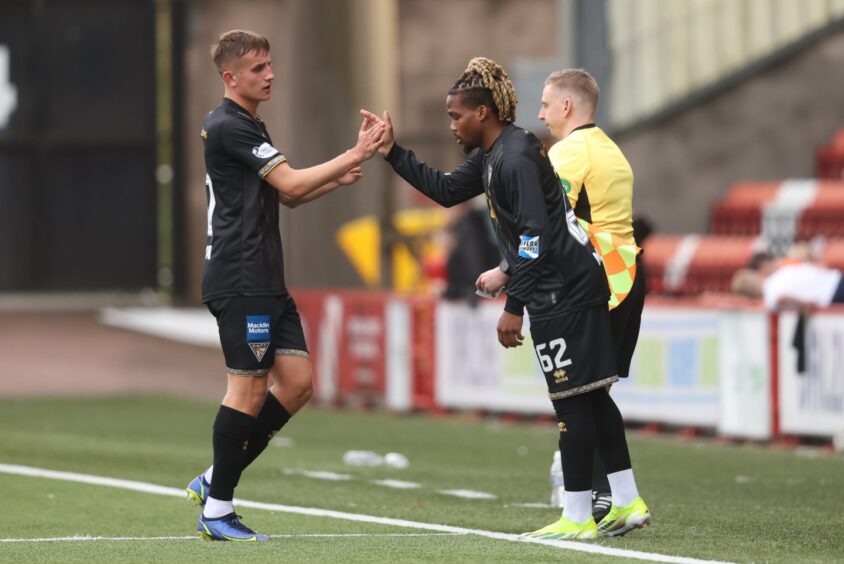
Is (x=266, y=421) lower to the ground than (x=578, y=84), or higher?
lower

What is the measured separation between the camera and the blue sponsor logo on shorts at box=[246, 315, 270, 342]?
7730 mm

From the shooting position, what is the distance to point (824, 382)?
44.1ft

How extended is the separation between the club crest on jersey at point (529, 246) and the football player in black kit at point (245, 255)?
0.81 meters

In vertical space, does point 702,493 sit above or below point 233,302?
below

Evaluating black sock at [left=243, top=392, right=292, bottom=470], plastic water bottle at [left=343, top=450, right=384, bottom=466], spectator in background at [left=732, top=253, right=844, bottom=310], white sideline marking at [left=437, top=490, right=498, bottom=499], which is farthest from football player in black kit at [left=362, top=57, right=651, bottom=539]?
spectator in background at [left=732, top=253, right=844, bottom=310]

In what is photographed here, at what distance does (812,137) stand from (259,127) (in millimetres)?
15206

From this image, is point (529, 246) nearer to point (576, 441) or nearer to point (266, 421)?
point (576, 441)

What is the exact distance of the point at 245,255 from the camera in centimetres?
772

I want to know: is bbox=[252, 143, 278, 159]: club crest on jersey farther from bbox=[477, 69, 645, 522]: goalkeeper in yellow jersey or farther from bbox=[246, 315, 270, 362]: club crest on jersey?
bbox=[477, 69, 645, 522]: goalkeeper in yellow jersey

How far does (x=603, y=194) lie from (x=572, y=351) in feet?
3.10

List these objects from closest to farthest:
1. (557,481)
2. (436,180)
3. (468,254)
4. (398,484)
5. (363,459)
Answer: (436,180) < (557,481) < (398,484) < (363,459) < (468,254)

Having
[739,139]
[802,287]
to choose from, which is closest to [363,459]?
[802,287]

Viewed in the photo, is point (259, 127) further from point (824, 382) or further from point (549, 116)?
point (824, 382)

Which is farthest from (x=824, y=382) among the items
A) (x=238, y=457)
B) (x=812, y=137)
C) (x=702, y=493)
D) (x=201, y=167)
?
(x=201, y=167)
